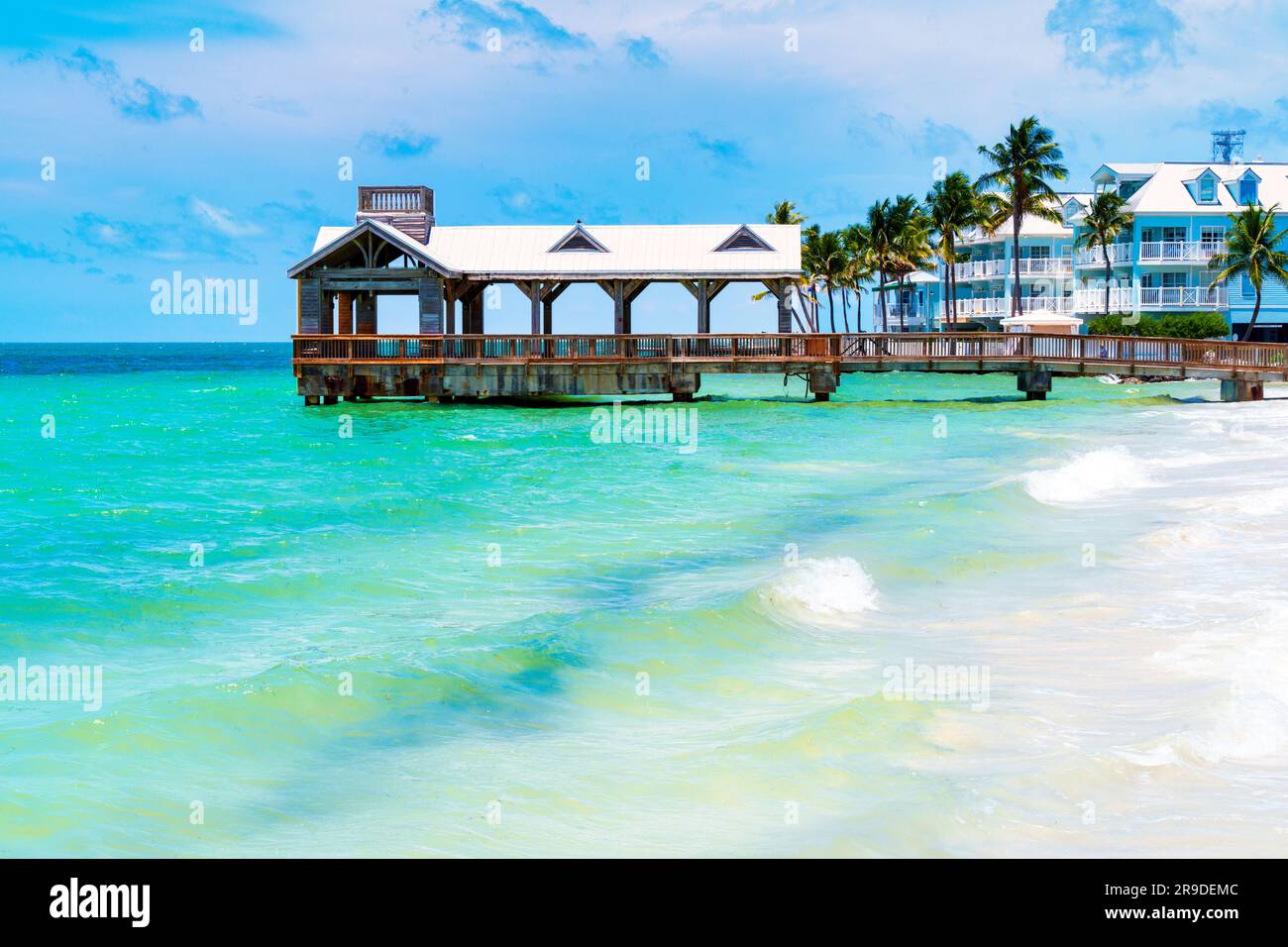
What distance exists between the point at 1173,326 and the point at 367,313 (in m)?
38.5

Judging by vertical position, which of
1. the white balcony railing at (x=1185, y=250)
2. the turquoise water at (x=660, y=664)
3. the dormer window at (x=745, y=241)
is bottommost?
the turquoise water at (x=660, y=664)

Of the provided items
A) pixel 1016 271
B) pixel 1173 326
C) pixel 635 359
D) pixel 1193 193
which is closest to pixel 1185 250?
pixel 1193 193

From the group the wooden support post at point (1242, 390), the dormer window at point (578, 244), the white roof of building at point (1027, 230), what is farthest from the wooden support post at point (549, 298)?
the white roof of building at point (1027, 230)

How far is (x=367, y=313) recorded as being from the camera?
4769 centimetres

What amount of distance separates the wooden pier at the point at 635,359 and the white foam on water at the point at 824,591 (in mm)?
28928

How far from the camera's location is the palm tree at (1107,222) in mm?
66500

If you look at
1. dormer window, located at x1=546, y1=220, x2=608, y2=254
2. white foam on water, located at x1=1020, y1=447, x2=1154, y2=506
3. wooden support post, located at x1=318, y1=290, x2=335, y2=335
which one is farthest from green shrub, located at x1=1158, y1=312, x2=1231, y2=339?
white foam on water, located at x1=1020, y1=447, x2=1154, y2=506

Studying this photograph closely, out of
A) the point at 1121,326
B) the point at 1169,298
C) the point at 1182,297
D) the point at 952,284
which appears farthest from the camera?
the point at 952,284

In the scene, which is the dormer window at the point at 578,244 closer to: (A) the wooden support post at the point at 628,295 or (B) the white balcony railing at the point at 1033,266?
(A) the wooden support post at the point at 628,295

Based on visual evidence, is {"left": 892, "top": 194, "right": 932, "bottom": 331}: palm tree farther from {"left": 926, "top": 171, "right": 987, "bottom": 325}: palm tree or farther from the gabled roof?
the gabled roof

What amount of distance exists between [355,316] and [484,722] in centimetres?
4262

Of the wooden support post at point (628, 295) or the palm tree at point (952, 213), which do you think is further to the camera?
the palm tree at point (952, 213)

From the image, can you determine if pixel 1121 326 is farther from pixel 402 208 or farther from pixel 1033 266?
pixel 402 208
